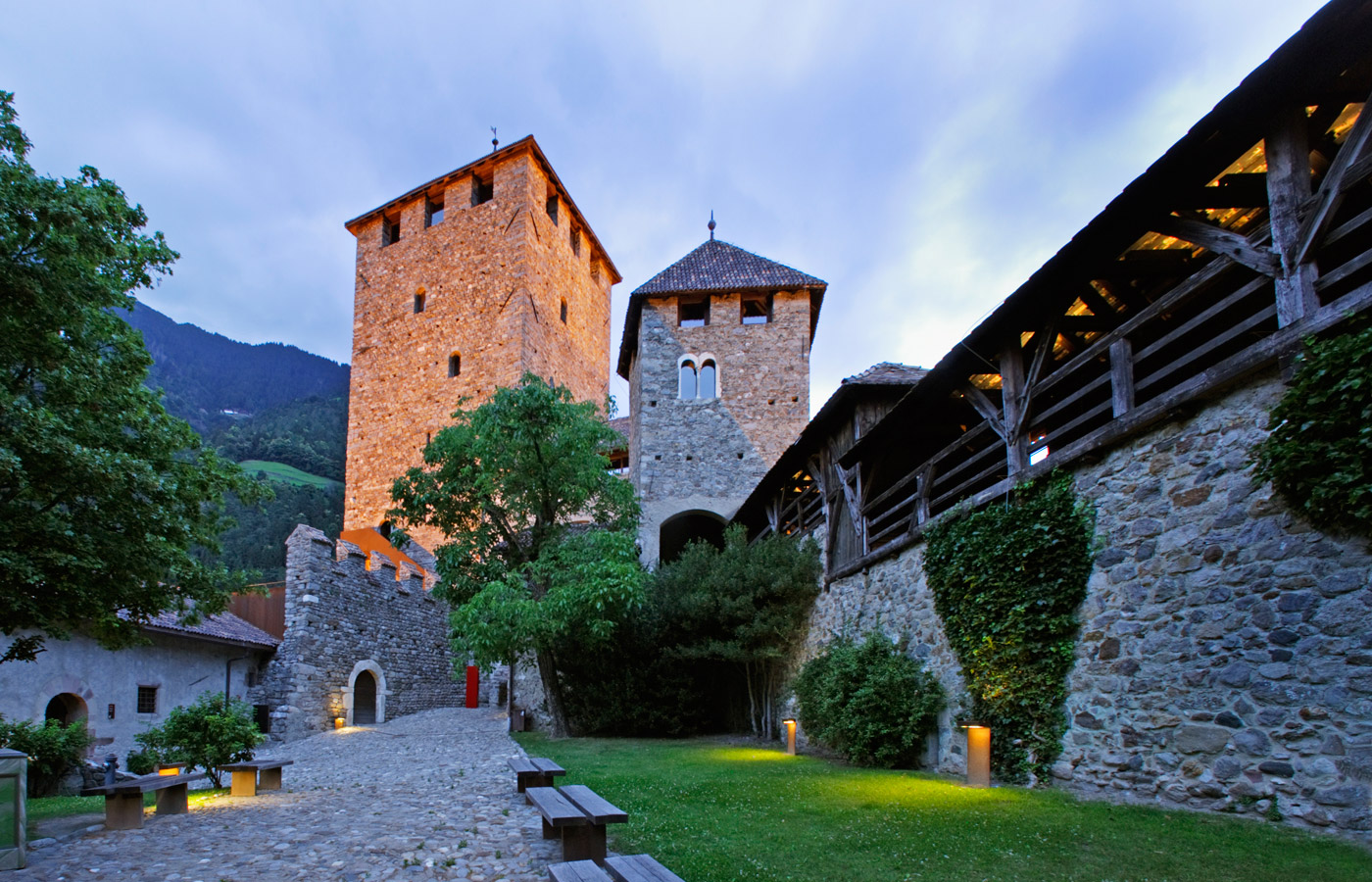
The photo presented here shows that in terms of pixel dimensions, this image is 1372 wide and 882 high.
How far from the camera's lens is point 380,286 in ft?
96.8

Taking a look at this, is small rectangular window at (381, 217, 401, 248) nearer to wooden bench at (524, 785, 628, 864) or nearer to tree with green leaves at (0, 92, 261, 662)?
tree with green leaves at (0, 92, 261, 662)

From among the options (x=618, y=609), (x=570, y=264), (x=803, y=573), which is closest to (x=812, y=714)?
(x=803, y=573)

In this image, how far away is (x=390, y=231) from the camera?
101 feet

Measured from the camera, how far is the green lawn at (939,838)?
155 inches

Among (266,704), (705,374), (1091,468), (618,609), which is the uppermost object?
(705,374)

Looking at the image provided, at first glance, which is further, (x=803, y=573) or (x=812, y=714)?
(x=803, y=573)

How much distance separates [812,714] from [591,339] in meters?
24.3

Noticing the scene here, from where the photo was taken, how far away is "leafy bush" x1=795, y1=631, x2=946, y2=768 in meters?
8.30

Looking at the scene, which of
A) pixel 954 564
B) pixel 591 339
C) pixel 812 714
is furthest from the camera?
pixel 591 339

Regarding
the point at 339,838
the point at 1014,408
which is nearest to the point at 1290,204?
the point at 1014,408

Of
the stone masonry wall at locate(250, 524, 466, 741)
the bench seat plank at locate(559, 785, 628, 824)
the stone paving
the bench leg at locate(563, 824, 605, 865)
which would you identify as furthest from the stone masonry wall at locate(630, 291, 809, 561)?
the bench leg at locate(563, 824, 605, 865)

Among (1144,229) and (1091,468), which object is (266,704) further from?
(1144,229)

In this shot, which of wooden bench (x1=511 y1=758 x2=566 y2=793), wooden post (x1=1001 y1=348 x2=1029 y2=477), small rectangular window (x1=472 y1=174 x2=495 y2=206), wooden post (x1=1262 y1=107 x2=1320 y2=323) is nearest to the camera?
wooden post (x1=1262 y1=107 x2=1320 y2=323)

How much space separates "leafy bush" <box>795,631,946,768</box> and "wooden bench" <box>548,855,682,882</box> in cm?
542
